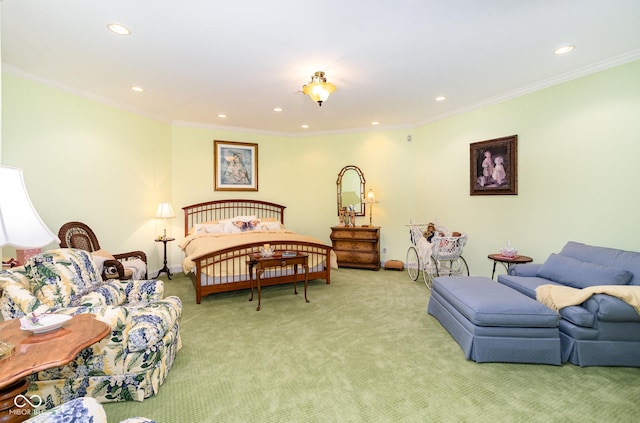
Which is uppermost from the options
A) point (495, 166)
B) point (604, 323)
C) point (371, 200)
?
point (495, 166)

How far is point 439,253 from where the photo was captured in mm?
4609

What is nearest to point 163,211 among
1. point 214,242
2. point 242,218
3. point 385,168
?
point 214,242

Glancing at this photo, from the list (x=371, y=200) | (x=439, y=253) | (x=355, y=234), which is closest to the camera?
(x=439, y=253)

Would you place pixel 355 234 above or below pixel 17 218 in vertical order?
below

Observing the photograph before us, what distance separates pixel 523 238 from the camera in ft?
14.0

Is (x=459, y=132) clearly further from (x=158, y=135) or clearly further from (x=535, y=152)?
(x=158, y=135)

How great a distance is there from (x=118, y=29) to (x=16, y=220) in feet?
7.15

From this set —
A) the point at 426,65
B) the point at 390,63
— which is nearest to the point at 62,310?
the point at 390,63

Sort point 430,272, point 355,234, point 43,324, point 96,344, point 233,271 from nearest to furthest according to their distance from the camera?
point 43,324, point 96,344, point 233,271, point 430,272, point 355,234

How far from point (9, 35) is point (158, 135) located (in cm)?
278

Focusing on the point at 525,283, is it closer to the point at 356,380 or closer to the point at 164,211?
the point at 356,380

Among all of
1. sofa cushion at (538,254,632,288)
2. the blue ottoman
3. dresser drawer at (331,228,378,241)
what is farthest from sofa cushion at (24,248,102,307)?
sofa cushion at (538,254,632,288)

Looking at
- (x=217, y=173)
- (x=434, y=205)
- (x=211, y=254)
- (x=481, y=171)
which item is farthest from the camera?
(x=217, y=173)

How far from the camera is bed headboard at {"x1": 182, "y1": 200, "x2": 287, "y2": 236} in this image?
6.01 meters
